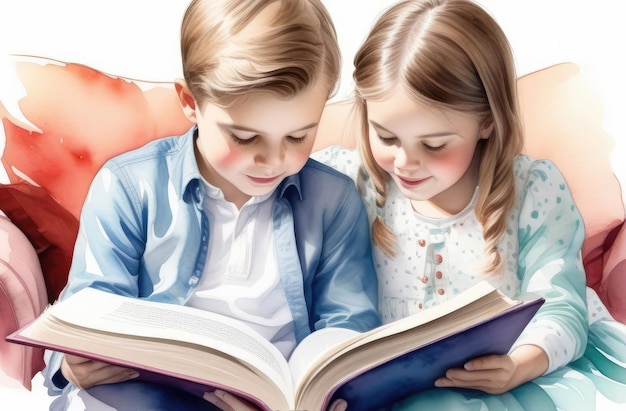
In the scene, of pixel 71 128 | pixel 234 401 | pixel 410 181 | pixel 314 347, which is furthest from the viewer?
pixel 71 128

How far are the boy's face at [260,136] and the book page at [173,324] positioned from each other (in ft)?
0.71

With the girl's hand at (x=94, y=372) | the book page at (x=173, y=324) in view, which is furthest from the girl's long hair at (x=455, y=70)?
the girl's hand at (x=94, y=372)

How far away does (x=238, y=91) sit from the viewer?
1.26m

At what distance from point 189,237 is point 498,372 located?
487mm

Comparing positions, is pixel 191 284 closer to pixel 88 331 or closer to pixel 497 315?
pixel 88 331

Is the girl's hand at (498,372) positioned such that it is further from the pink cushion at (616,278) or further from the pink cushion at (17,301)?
the pink cushion at (17,301)

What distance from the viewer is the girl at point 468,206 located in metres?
1.30

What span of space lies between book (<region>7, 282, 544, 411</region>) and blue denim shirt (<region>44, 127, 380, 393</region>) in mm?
144

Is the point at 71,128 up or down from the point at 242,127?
down

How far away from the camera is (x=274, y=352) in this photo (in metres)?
1.24

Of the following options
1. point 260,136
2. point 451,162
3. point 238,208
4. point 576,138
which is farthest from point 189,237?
point 576,138

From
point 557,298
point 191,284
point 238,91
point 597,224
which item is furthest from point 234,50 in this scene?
point 597,224

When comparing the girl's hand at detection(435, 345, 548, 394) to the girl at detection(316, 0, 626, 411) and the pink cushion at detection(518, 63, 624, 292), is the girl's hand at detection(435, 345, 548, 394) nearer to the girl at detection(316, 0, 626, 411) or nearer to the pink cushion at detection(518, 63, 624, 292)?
the girl at detection(316, 0, 626, 411)

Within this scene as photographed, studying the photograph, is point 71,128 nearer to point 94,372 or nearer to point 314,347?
point 94,372
